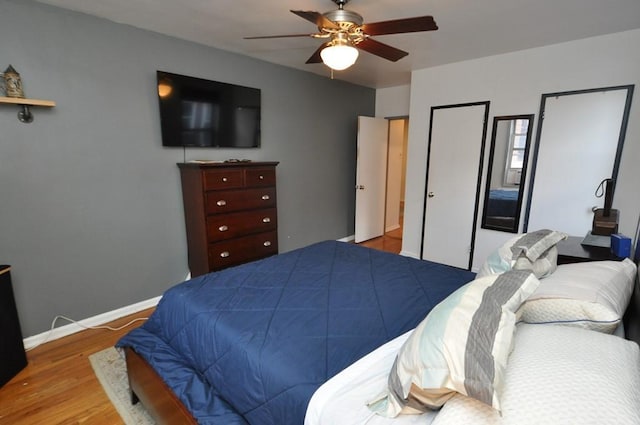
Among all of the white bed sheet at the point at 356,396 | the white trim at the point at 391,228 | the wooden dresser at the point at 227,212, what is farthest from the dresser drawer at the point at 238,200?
the white trim at the point at 391,228

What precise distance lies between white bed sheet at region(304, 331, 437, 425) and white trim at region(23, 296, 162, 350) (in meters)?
2.54

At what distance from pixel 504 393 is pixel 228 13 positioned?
2.75m

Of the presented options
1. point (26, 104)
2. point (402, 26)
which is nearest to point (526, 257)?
point (402, 26)

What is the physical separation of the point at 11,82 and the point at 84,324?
75.0 inches

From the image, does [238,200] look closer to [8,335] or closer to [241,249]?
[241,249]

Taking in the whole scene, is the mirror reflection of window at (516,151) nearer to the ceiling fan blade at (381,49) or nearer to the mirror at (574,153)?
the mirror at (574,153)

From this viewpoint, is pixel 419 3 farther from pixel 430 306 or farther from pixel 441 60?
pixel 430 306

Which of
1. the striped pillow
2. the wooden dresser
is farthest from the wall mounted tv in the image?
the striped pillow

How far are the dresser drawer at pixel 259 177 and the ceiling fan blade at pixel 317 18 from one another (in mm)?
1513

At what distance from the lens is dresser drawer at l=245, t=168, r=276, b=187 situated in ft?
9.69

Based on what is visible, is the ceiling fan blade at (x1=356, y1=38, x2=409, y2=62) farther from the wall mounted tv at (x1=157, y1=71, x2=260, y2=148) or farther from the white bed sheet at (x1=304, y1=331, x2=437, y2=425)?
the white bed sheet at (x1=304, y1=331, x2=437, y2=425)

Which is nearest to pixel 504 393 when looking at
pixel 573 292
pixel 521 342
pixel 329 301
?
pixel 521 342

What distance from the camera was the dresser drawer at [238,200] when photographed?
273cm

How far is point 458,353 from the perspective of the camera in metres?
0.75
